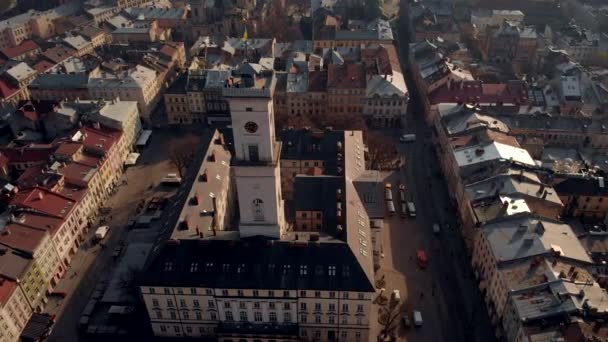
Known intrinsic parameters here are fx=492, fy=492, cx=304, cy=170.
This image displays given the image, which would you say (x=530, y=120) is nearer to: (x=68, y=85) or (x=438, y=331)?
(x=438, y=331)

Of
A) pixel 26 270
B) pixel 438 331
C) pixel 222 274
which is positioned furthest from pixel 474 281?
pixel 26 270

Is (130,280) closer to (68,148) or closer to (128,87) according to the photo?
(68,148)

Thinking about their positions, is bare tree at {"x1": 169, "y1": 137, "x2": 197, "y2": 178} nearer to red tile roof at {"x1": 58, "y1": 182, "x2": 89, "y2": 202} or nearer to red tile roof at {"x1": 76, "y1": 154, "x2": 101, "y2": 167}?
red tile roof at {"x1": 76, "y1": 154, "x2": 101, "y2": 167}

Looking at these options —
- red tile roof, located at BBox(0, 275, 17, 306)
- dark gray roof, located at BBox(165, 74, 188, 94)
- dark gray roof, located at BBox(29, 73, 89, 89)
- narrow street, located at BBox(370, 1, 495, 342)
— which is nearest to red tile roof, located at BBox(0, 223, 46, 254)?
red tile roof, located at BBox(0, 275, 17, 306)

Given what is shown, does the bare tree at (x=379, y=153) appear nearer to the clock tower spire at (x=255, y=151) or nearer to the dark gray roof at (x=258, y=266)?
the clock tower spire at (x=255, y=151)

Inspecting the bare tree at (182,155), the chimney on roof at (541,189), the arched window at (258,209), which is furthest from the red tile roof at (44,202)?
the chimney on roof at (541,189)
